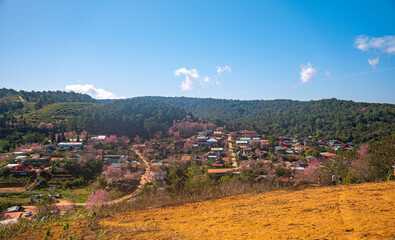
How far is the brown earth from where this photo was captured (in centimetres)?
377

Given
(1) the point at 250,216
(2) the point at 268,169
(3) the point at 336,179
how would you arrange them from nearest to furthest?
(1) the point at 250,216
(3) the point at 336,179
(2) the point at 268,169

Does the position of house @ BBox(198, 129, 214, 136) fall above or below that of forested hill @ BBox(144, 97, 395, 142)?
below

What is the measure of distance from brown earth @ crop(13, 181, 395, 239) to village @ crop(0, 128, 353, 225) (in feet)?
21.7

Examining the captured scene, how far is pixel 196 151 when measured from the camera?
3788cm

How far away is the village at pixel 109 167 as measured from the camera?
19.6m

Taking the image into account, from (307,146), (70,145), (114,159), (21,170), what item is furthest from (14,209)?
(307,146)

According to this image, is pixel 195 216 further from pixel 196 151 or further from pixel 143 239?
pixel 196 151

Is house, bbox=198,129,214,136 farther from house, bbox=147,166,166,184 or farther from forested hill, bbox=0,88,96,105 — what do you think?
forested hill, bbox=0,88,96,105

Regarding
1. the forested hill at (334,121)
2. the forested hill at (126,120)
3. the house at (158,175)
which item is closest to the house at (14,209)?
the house at (158,175)

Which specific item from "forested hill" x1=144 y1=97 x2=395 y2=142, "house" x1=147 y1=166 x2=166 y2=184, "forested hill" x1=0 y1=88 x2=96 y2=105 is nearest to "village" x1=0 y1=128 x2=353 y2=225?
"house" x1=147 y1=166 x2=166 y2=184

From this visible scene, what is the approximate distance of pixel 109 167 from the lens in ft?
82.3

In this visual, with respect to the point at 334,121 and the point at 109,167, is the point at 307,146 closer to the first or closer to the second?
the point at 334,121

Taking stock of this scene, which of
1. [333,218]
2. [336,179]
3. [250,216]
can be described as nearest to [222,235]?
[250,216]

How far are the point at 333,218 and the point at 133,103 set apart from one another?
64.7m
